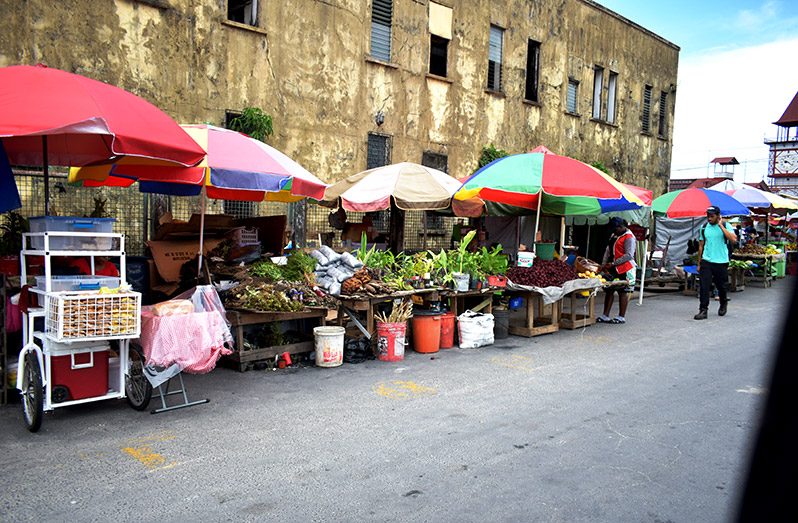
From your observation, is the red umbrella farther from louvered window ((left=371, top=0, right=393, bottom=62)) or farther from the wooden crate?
louvered window ((left=371, top=0, right=393, bottom=62))

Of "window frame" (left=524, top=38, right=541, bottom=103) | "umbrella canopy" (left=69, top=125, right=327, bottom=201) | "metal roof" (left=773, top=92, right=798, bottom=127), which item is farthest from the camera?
"metal roof" (left=773, top=92, right=798, bottom=127)

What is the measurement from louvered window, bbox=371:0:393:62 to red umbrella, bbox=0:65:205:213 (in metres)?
11.6

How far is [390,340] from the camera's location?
8281 mm

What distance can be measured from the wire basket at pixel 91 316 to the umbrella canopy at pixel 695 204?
14244 millimetres

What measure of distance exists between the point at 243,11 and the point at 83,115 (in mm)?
10698

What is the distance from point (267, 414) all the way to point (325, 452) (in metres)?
1.21

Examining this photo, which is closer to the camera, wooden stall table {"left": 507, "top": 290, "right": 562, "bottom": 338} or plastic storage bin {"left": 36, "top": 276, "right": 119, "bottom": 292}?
plastic storage bin {"left": 36, "top": 276, "right": 119, "bottom": 292}

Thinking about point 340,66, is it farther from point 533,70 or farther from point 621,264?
point 533,70

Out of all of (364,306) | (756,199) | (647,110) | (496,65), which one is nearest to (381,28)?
(496,65)

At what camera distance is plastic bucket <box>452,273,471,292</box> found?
31.4 feet

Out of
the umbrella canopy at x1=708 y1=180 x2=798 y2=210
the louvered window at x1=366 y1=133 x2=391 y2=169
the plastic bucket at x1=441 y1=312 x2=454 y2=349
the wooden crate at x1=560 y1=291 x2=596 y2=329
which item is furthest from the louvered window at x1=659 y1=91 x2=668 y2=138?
the plastic bucket at x1=441 y1=312 x2=454 y2=349

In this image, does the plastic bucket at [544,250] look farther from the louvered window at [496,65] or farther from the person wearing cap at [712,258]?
the louvered window at [496,65]

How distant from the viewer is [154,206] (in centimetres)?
1214

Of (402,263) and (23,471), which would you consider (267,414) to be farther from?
(402,263)
